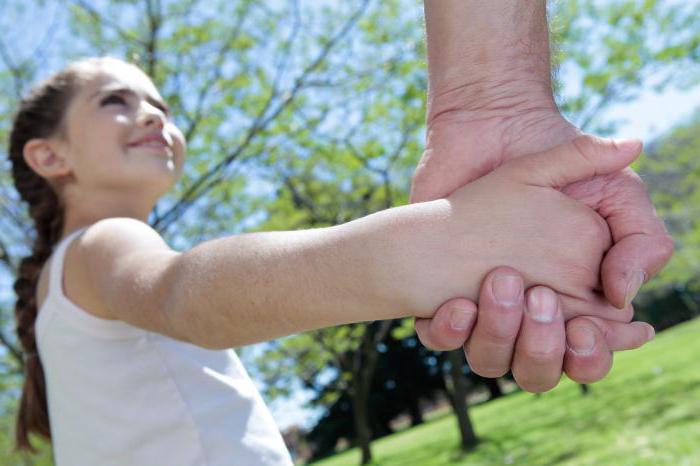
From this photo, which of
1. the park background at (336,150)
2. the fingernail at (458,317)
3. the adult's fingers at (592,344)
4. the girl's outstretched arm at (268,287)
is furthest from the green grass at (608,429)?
the girl's outstretched arm at (268,287)

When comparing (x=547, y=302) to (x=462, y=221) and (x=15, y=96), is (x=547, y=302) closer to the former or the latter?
(x=462, y=221)

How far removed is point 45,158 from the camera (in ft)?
7.05

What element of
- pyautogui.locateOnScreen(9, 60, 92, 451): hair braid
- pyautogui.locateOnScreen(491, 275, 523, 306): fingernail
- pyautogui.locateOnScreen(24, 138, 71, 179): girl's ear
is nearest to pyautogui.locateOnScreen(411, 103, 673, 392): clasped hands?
pyautogui.locateOnScreen(491, 275, 523, 306): fingernail

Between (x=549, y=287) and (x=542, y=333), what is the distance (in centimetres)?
8

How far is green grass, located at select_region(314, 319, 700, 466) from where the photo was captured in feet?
24.1

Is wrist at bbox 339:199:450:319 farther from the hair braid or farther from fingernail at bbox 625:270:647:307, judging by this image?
the hair braid

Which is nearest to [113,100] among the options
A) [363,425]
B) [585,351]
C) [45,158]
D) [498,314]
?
[45,158]

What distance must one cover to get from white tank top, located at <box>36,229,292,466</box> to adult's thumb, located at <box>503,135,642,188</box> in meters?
0.97

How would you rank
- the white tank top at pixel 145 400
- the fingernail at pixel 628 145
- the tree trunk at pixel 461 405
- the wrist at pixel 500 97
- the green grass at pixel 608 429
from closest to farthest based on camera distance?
the fingernail at pixel 628 145 → the wrist at pixel 500 97 → the white tank top at pixel 145 400 → the green grass at pixel 608 429 → the tree trunk at pixel 461 405

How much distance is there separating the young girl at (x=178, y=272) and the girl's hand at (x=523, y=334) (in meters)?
0.03

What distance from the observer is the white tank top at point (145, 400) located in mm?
1692

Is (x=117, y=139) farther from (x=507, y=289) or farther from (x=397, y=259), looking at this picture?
(x=507, y=289)

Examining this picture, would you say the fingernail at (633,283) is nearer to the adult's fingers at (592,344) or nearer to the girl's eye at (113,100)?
the adult's fingers at (592,344)

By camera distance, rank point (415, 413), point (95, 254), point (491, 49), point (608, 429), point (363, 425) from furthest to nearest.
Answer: point (415, 413), point (363, 425), point (608, 429), point (95, 254), point (491, 49)
